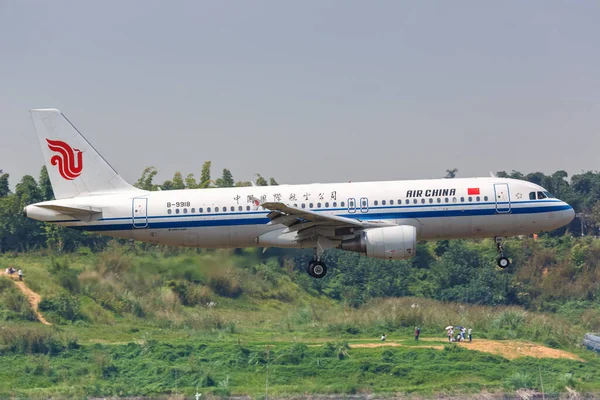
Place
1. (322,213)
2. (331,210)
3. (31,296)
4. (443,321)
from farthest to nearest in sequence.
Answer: (443,321)
(31,296)
(331,210)
(322,213)

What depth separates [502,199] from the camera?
44531 mm

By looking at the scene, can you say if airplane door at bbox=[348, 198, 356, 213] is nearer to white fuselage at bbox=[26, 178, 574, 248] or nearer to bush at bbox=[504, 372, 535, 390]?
white fuselage at bbox=[26, 178, 574, 248]

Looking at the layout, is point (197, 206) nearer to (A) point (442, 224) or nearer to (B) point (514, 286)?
(A) point (442, 224)

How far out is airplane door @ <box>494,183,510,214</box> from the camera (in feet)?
146

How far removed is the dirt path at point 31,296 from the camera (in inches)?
2695

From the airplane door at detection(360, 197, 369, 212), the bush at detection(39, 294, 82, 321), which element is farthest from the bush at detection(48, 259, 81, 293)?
the airplane door at detection(360, 197, 369, 212)

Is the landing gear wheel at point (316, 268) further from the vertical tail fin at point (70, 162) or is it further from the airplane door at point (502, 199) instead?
the vertical tail fin at point (70, 162)

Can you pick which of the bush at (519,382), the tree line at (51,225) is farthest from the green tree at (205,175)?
the bush at (519,382)

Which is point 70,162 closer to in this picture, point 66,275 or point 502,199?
point 66,275

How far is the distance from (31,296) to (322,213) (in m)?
35.3

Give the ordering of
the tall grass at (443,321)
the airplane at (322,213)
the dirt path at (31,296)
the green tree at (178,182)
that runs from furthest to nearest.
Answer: the green tree at (178,182), the tall grass at (443,321), the dirt path at (31,296), the airplane at (322,213)

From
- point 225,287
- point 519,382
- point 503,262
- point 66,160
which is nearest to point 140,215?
point 66,160

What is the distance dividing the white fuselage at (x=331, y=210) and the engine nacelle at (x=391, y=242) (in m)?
1.04

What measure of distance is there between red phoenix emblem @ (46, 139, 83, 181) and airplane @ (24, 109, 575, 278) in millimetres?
2022
